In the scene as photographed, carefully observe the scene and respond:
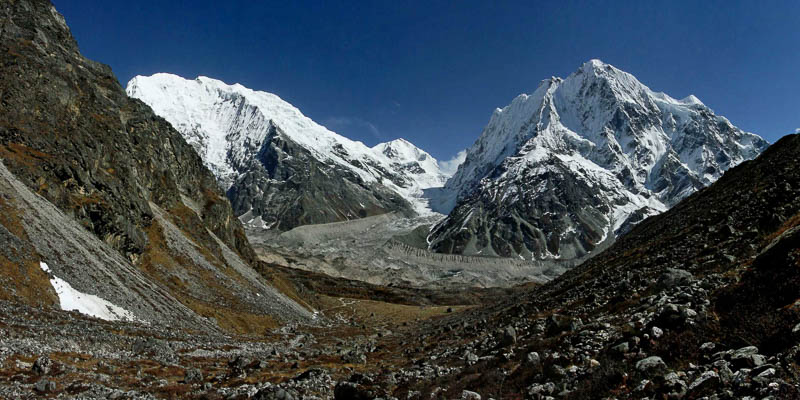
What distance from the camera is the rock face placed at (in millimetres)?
45844

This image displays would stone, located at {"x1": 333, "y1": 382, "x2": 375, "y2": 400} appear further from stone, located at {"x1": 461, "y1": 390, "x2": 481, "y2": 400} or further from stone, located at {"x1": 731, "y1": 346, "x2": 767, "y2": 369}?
stone, located at {"x1": 731, "y1": 346, "x2": 767, "y2": 369}

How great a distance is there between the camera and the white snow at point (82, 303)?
38.3 meters

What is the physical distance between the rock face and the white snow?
0.86 m

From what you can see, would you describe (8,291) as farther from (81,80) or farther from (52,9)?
(52,9)

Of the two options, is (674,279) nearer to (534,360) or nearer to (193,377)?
(534,360)

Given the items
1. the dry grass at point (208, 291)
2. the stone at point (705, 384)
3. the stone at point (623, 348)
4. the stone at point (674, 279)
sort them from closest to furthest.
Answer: the stone at point (705, 384) → the stone at point (623, 348) → the stone at point (674, 279) → the dry grass at point (208, 291)

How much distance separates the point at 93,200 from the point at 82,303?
30.1 m

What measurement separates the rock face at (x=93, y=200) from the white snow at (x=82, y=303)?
2.82 ft

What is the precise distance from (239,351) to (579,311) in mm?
32596

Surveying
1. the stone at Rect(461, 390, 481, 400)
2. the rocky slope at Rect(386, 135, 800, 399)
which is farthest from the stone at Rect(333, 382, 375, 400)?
the stone at Rect(461, 390, 481, 400)

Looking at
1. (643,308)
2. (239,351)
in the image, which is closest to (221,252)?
(239,351)

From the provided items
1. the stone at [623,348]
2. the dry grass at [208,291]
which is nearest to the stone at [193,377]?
the stone at [623,348]

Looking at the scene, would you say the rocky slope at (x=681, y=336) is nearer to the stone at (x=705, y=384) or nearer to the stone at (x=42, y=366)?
the stone at (x=705, y=384)

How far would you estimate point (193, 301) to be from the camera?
5956cm
